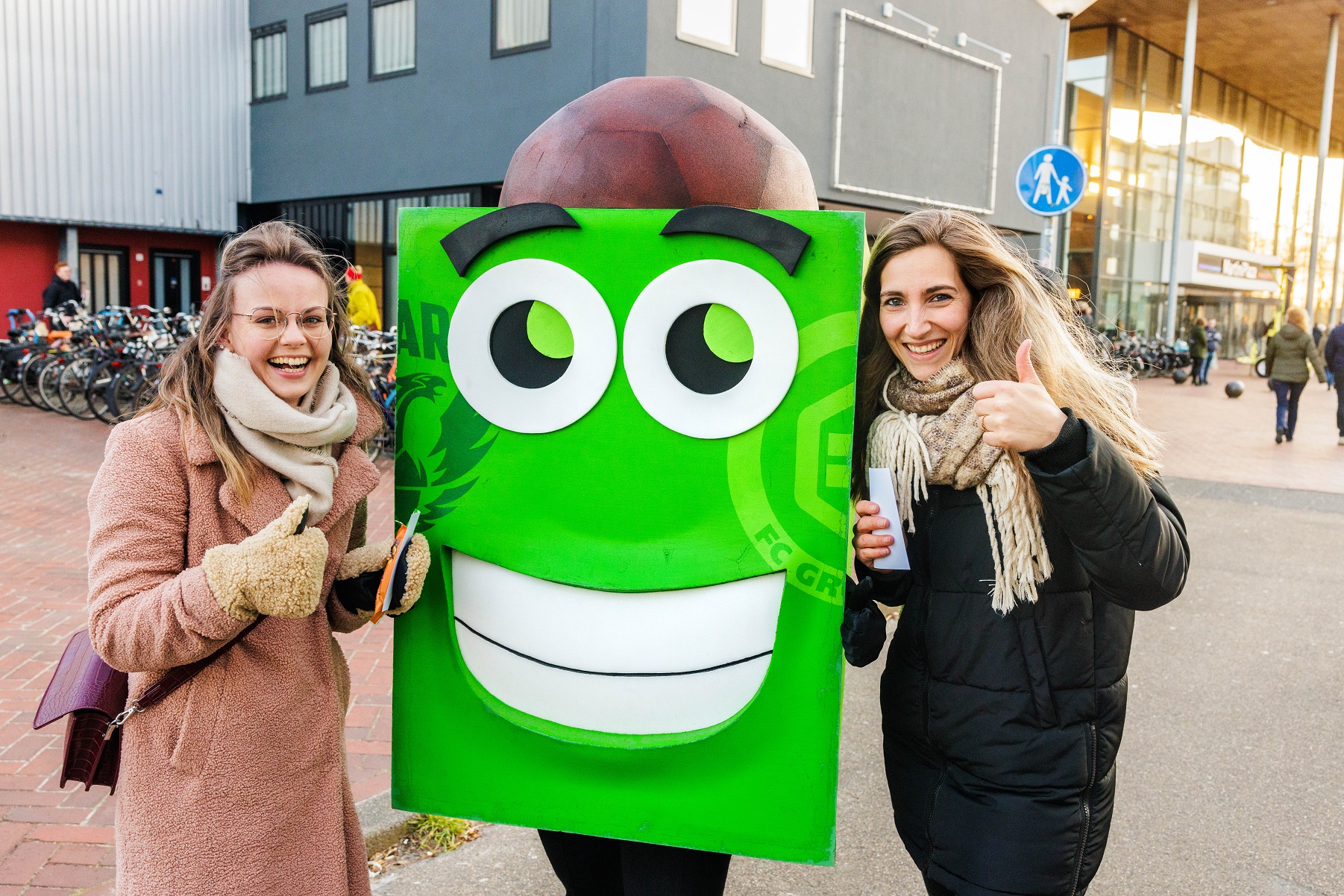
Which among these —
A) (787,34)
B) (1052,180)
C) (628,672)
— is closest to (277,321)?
(628,672)

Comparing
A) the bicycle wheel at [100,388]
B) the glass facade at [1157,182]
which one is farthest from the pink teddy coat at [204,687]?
the glass facade at [1157,182]

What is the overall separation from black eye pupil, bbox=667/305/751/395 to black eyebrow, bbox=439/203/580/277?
0.26 m

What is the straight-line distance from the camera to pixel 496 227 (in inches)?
74.0

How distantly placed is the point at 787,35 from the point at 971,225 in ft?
45.7

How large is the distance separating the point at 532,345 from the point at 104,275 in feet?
69.2

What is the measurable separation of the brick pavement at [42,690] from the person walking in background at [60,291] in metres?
7.20

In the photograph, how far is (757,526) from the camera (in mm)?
1821

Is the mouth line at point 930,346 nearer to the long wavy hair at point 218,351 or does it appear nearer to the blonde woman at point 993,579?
the blonde woman at point 993,579

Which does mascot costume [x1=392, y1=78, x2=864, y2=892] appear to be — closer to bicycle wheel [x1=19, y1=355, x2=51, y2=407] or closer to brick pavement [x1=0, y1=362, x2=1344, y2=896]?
brick pavement [x1=0, y1=362, x2=1344, y2=896]

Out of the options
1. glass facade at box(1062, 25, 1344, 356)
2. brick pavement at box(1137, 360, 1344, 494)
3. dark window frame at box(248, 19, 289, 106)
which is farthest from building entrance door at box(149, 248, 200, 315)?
glass facade at box(1062, 25, 1344, 356)

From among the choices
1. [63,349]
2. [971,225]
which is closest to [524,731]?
[971,225]

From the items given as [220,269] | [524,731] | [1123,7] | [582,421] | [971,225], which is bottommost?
[524,731]

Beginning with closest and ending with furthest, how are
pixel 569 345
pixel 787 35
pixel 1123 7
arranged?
pixel 569 345 < pixel 787 35 < pixel 1123 7

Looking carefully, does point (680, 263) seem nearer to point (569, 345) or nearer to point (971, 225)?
point (569, 345)
